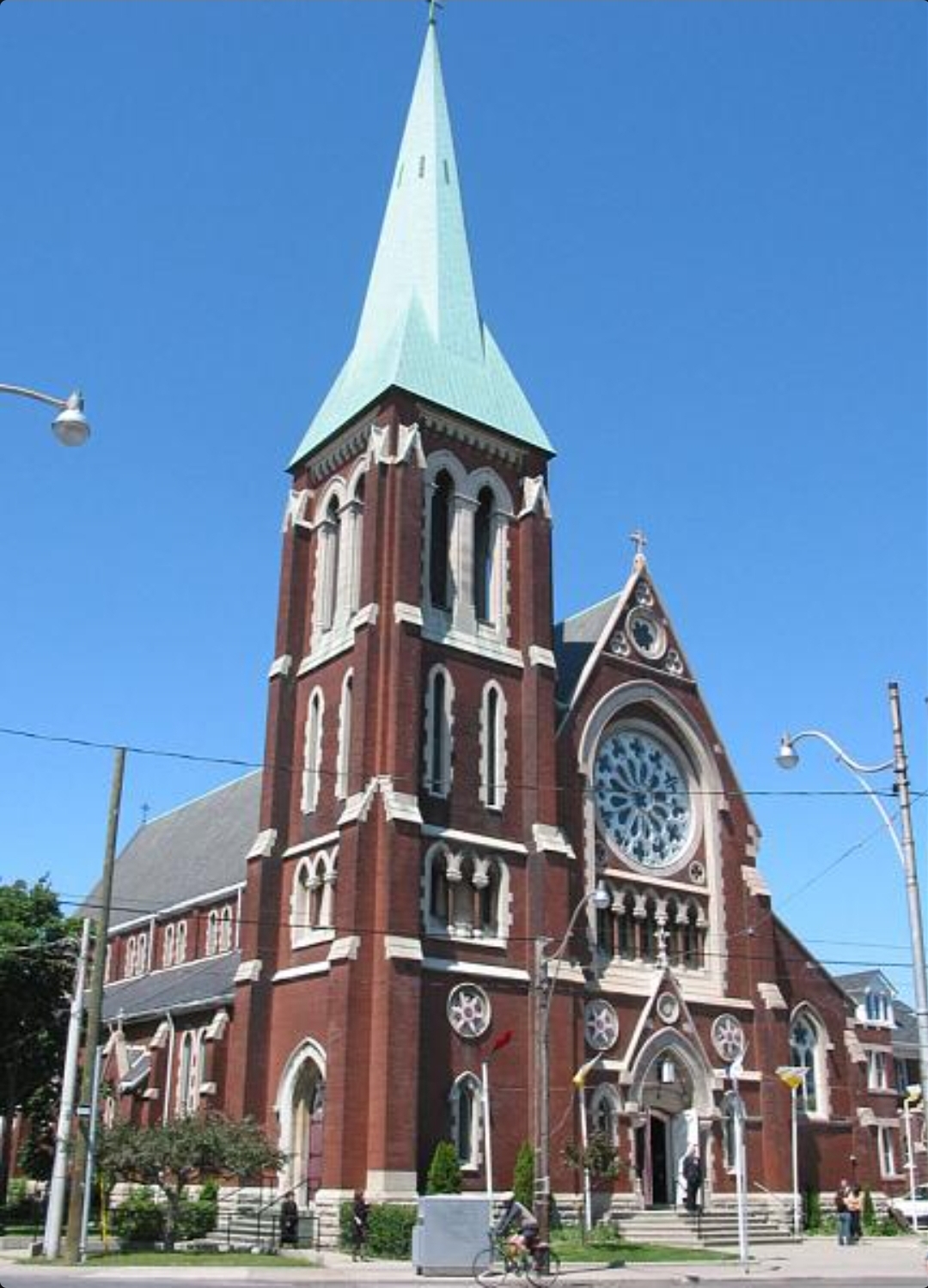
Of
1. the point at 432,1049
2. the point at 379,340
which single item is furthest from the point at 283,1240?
the point at 379,340

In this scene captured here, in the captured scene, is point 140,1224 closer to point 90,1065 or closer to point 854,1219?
point 90,1065

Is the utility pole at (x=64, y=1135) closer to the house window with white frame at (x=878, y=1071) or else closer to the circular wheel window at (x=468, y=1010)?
the circular wheel window at (x=468, y=1010)

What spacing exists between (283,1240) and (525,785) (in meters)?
13.3

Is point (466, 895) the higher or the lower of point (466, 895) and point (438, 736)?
the lower

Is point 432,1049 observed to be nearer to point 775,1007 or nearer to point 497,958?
point 497,958

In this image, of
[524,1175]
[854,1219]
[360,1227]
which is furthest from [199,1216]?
[854,1219]

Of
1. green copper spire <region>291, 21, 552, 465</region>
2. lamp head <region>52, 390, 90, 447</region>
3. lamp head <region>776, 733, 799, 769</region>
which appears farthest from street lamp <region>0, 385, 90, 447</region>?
green copper spire <region>291, 21, 552, 465</region>

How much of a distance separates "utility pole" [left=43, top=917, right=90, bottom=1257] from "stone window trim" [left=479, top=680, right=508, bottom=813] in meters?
11.3

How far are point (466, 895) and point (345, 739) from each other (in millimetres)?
5430

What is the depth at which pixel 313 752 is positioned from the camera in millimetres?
39844

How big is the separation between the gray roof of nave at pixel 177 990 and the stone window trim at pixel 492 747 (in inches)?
387

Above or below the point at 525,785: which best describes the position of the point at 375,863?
below

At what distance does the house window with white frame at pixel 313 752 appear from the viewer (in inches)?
1543

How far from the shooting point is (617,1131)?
37.2 meters
